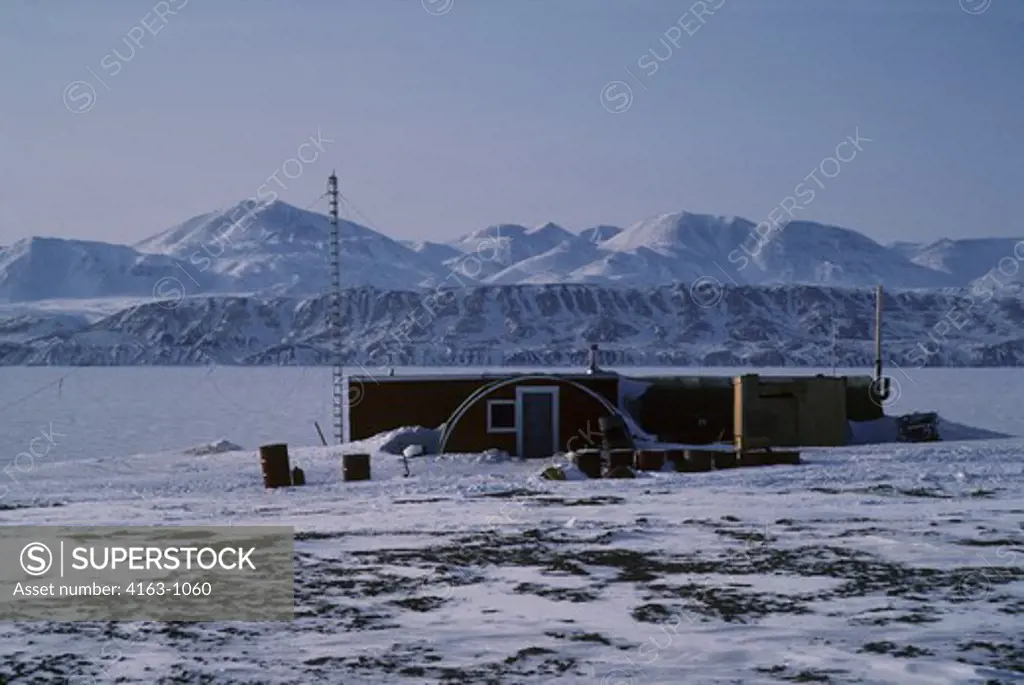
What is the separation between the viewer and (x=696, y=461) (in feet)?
84.1

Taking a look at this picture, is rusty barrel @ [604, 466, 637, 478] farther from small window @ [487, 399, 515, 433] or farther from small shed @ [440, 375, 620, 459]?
small window @ [487, 399, 515, 433]

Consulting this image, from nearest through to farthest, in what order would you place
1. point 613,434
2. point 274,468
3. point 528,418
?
point 274,468
point 613,434
point 528,418

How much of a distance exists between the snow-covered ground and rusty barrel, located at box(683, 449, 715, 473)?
1.33 metres

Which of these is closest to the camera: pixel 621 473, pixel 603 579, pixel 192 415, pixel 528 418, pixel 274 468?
pixel 603 579

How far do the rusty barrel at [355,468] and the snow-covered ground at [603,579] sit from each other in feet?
3.02

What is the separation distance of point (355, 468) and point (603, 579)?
1347 cm

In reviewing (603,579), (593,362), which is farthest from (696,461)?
(603,579)

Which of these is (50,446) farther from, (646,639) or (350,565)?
(646,639)

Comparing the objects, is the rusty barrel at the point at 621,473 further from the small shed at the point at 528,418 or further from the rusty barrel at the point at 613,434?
the small shed at the point at 528,418

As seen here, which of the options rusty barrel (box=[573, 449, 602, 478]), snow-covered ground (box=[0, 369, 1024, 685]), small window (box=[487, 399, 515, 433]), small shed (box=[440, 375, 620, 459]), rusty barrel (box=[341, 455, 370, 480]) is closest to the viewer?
snow-covered ground (box=[0, 369, 1024, 685])

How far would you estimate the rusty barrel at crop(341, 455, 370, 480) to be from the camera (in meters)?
25.6

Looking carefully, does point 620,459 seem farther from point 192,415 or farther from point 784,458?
point 192,415

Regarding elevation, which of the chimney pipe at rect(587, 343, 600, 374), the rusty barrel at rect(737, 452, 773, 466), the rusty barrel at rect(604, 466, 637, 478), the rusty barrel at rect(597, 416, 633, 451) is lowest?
the rusty barrel at rect(604, 466, 637, 478)

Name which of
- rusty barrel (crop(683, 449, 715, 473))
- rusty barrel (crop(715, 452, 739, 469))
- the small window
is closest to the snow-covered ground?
rusty barrel (crop(683, 449, 715, 473))
